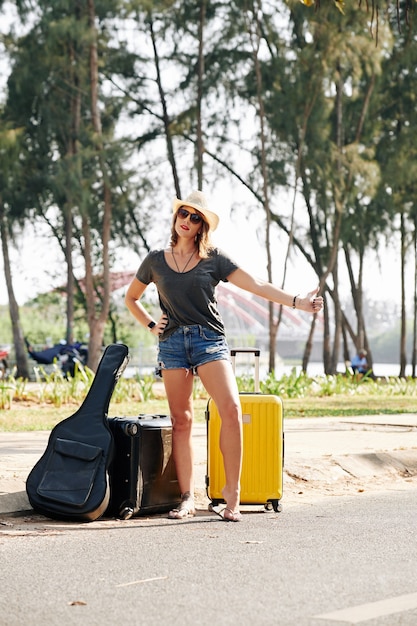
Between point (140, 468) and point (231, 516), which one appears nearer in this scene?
point (231, 516)

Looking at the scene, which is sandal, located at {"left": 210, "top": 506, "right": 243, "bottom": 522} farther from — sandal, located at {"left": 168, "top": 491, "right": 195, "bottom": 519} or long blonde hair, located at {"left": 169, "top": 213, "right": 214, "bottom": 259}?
long blonde hair, located at {"left": 169, "top": 213, "right": 214, "bottom": 259}

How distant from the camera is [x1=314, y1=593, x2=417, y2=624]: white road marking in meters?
4.69

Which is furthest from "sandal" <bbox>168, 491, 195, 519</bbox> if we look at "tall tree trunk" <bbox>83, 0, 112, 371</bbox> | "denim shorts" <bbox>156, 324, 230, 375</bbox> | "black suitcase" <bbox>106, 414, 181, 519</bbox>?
"tall tree trunk" <bbox>83, 0, 112, 371</bbox>

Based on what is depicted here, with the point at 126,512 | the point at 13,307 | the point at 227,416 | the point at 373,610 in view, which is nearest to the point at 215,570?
the point at 373,610

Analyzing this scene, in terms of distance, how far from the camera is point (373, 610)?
190 inches

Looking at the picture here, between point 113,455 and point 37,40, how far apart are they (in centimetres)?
2623

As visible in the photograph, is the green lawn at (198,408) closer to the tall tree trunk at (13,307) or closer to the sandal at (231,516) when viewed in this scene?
the sandal at (231,516)

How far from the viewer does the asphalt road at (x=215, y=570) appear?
4.77 meters

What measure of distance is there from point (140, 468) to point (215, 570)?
2.09 m

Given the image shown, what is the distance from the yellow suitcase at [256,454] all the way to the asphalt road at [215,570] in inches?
6.8

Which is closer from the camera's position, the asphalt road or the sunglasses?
the asphalt road

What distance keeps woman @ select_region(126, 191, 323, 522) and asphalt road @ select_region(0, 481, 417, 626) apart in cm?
40

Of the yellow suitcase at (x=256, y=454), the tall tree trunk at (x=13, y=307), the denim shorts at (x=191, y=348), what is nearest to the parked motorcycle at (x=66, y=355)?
the tall tree trunk at (x=13, y=307)

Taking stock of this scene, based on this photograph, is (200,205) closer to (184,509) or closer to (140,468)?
(140,468)
